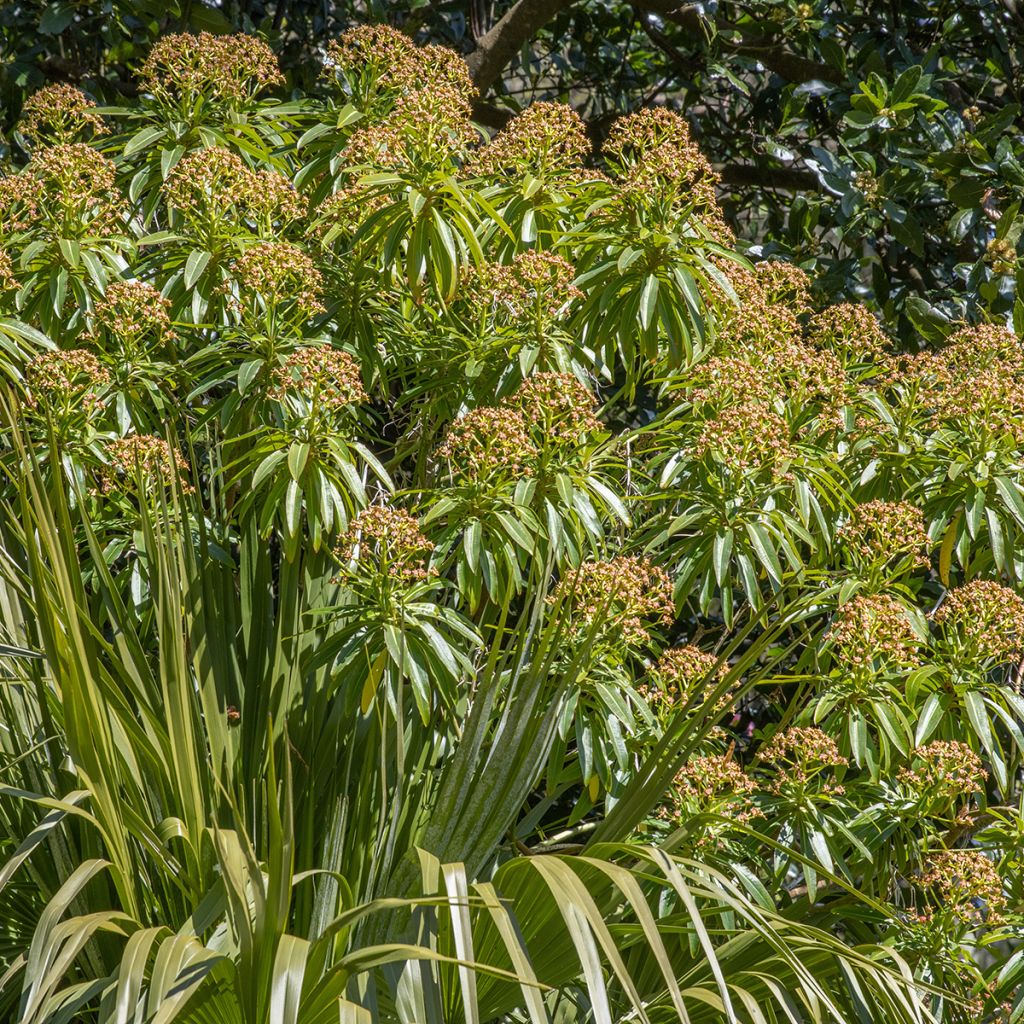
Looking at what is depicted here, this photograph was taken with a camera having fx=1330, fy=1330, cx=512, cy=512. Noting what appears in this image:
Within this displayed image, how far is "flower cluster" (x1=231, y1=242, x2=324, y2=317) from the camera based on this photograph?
2.13 metres

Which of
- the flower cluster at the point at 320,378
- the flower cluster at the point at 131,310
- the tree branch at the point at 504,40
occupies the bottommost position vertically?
the flower cluster at the point at 320,378

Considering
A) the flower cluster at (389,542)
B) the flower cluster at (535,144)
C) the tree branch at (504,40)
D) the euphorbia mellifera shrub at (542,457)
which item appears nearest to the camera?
the flower cluster at (389,542)

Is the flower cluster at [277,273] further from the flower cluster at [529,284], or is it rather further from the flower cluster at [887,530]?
the flower cluster at [887,530]

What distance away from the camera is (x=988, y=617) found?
6.92ft

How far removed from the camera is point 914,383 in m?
2.42

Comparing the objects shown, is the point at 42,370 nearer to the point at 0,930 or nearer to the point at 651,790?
the point at 0,930

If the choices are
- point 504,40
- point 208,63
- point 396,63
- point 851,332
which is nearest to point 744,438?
point 851,332

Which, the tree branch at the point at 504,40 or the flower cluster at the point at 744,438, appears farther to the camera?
the tree branch at the point at 504,40

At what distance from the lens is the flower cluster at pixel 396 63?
99.0 inches

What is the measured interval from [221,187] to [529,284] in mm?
564

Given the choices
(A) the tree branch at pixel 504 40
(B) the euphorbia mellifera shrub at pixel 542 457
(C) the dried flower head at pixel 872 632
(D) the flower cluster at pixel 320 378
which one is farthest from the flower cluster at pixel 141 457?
(A) the tree branch at pixel 504 40

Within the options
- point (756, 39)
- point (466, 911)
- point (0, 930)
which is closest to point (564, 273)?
point (466, 911)

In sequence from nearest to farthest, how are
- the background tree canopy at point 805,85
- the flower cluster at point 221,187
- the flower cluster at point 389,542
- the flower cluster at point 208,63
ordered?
the flower cluster at point 389,542 → the flower cluster at point 221,187 → the flower cluster at point 208,63 → the background tree canopy at point 805,85

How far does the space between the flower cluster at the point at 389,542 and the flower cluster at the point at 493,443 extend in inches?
6.3
